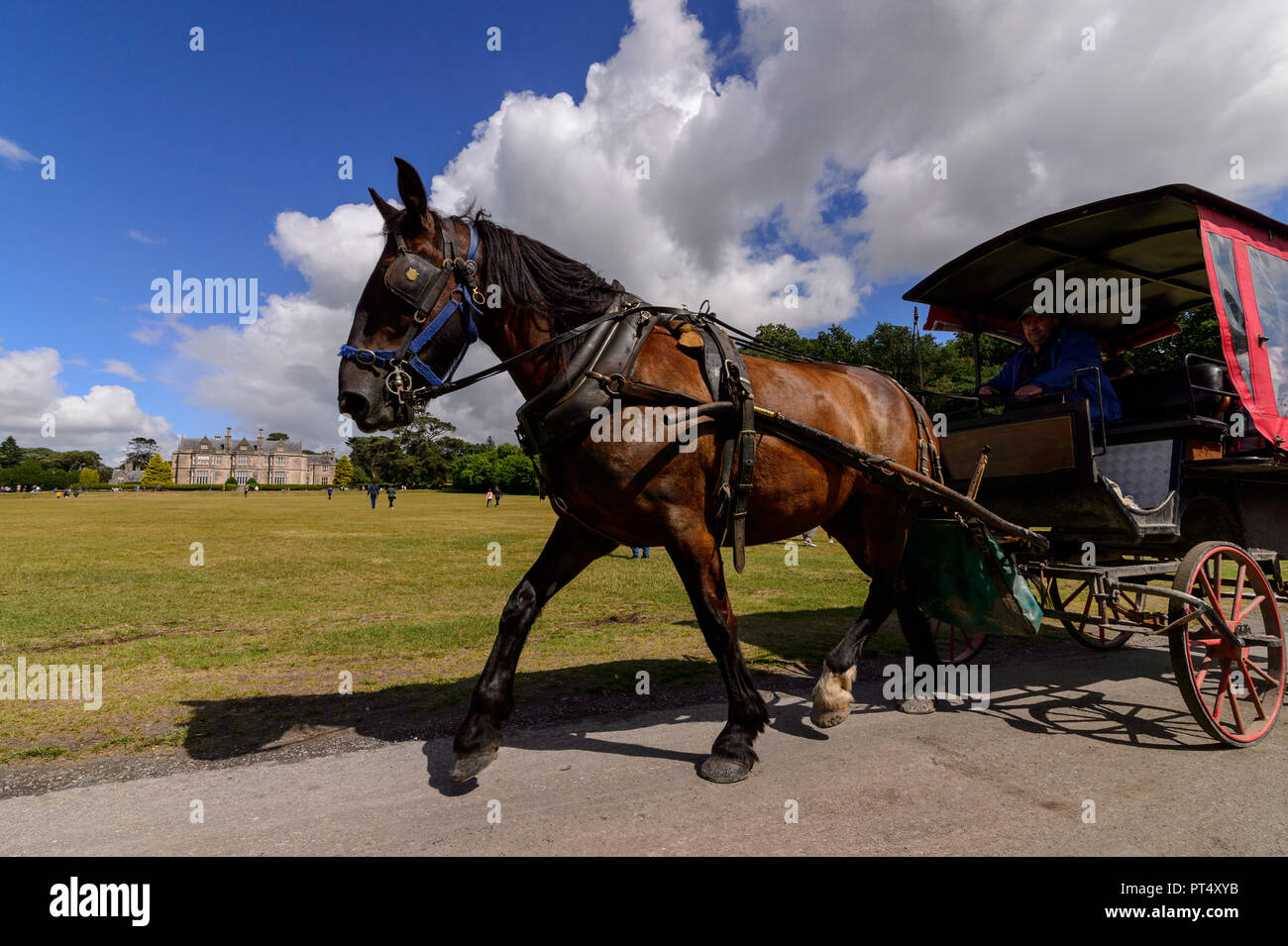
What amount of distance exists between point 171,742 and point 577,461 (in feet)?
10.7

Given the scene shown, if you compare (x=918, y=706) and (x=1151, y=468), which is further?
(x=1151, y=468)

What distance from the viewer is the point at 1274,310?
15.5ft

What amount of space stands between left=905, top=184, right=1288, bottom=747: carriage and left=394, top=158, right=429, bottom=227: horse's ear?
3.92 metres

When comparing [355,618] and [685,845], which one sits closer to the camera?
[685,845]

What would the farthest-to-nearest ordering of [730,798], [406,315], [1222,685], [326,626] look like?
[326,626]
[1222,685]
[406,315]
[730,798]

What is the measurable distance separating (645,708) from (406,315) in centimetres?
317

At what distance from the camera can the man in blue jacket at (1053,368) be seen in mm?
5090

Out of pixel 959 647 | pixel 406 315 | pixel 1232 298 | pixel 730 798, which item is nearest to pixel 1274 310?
pixel 1232 298

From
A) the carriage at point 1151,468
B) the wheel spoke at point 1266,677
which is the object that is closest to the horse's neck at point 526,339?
the carriage at point 1151,468

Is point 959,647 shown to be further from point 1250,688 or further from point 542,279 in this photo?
point 542,279

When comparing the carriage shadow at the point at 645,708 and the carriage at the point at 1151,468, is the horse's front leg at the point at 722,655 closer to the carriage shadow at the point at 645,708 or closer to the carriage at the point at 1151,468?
the carriage shadow at the point at 645,708

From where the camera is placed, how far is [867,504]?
4676 mm
